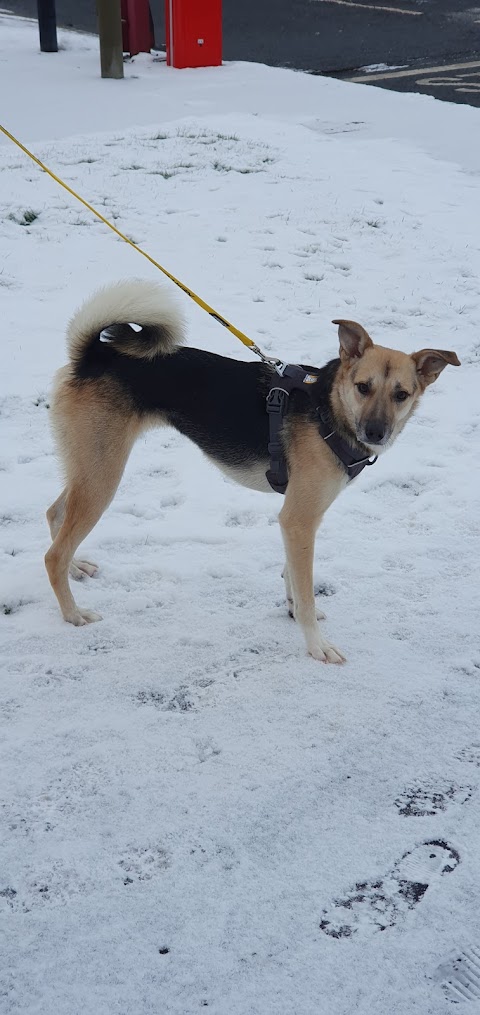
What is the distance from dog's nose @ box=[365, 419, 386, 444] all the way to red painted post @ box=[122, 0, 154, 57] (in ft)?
35.3

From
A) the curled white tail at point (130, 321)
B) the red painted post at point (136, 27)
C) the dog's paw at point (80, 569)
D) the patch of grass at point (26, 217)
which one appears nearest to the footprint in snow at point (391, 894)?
the dog's paw at point (80, 569)

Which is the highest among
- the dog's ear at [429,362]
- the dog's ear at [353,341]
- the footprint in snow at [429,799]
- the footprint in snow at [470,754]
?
the dog's ear at [353,341]

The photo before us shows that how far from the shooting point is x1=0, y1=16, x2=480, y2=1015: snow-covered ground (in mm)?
2312

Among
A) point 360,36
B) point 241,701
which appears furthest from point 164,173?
point 360,36

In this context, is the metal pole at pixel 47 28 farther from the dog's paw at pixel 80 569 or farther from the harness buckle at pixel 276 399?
the harness buckle at pixel 276 399

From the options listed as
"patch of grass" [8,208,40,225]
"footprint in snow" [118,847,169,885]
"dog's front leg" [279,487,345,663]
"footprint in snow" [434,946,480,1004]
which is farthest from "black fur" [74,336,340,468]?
"patch of grass" [8,208,40,225]

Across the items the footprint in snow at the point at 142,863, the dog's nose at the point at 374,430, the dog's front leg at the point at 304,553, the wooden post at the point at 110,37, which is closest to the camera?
the footprint in snow at the point at 142,863

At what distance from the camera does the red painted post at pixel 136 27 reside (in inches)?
469

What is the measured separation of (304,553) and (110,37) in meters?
9.40

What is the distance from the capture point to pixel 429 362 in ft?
11.1

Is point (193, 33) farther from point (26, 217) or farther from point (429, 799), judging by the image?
point (429, 799)

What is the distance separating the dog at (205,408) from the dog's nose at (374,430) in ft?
0.28

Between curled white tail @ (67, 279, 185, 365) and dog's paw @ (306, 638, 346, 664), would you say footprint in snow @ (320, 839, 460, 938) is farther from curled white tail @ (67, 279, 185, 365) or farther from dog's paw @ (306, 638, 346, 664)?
curled white tail @ (67, 279, 185, 365)

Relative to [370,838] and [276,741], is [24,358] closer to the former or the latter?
[276,741]
